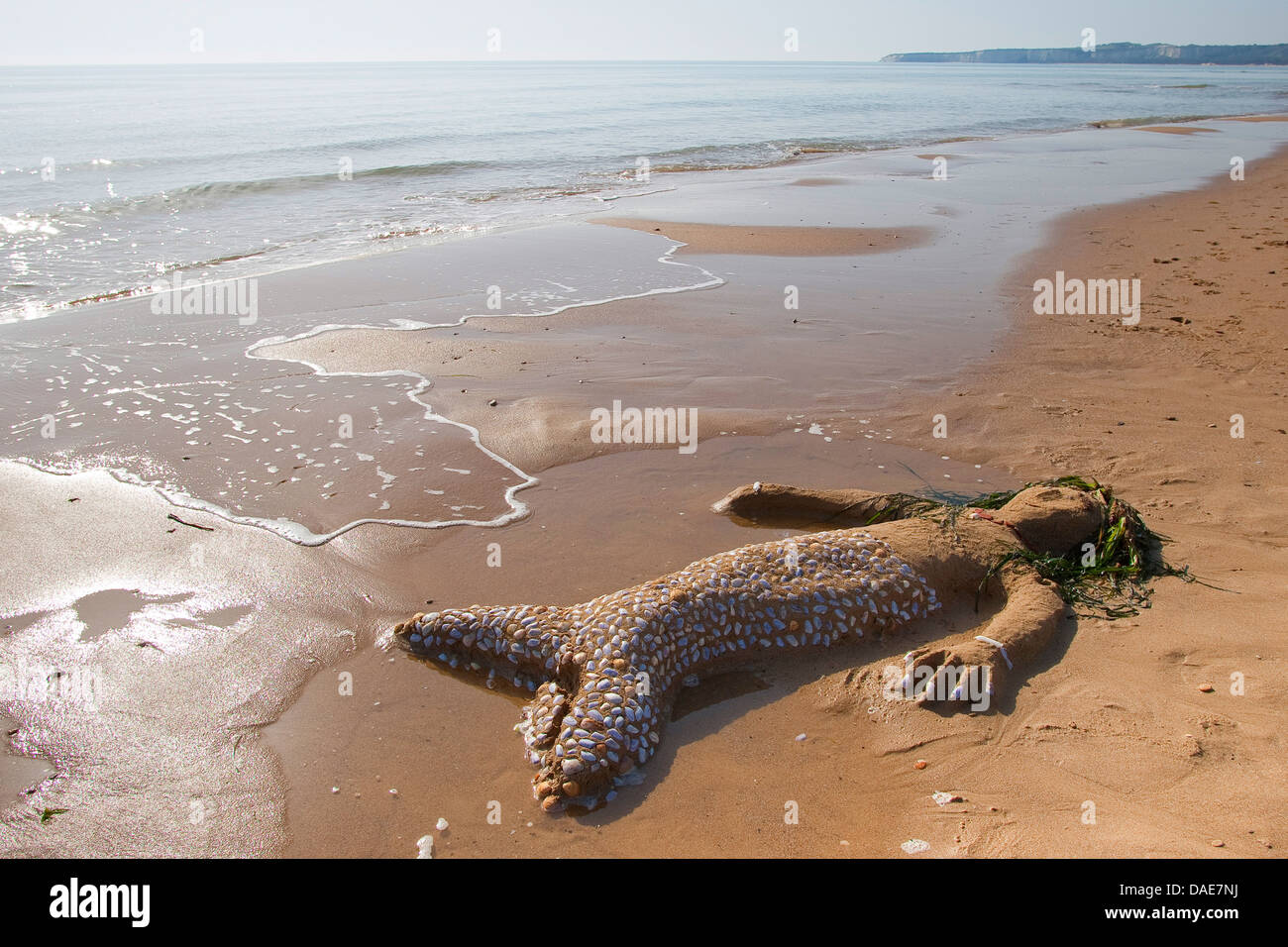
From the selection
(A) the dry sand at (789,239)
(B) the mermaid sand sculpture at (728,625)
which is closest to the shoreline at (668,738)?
(B) the mermaid sand sculpture at (728,625)

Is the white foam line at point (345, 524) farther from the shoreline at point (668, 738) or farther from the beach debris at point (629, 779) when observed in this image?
the beach debris at point (629, 779)

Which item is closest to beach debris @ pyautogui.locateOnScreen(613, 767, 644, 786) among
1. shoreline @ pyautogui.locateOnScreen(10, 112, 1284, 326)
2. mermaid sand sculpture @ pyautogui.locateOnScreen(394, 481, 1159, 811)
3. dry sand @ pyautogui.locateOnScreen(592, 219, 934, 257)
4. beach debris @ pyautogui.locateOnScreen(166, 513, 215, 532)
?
mermaid sand sculpture @ pyautogui.locateOnScreen(394, 481, 1159, 811)

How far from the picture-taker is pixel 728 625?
389 cm

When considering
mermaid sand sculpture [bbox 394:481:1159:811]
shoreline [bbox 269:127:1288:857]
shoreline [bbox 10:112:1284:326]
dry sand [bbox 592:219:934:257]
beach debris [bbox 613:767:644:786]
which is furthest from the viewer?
dry sand [bbox 592:219:934:257]

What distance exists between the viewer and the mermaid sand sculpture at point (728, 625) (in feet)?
11.0

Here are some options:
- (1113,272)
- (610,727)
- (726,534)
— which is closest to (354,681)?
(610,727)

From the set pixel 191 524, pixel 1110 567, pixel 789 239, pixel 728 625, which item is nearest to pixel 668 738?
pixel 728 625

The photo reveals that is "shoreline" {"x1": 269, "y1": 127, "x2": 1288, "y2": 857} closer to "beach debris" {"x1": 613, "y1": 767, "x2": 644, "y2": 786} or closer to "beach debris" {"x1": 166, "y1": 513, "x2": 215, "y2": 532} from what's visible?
"beach debris" {"x1": 613, "y1": 767, "x2": 644, "y2": 786}

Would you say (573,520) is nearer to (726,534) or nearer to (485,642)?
(726,534)

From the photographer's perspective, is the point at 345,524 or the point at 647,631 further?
the point at 345,524

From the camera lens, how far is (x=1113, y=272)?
10.9 m

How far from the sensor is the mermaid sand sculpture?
3363mm

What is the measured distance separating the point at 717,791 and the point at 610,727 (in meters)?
0.47

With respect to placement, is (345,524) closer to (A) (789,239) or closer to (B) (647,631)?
(B) (647,631)
